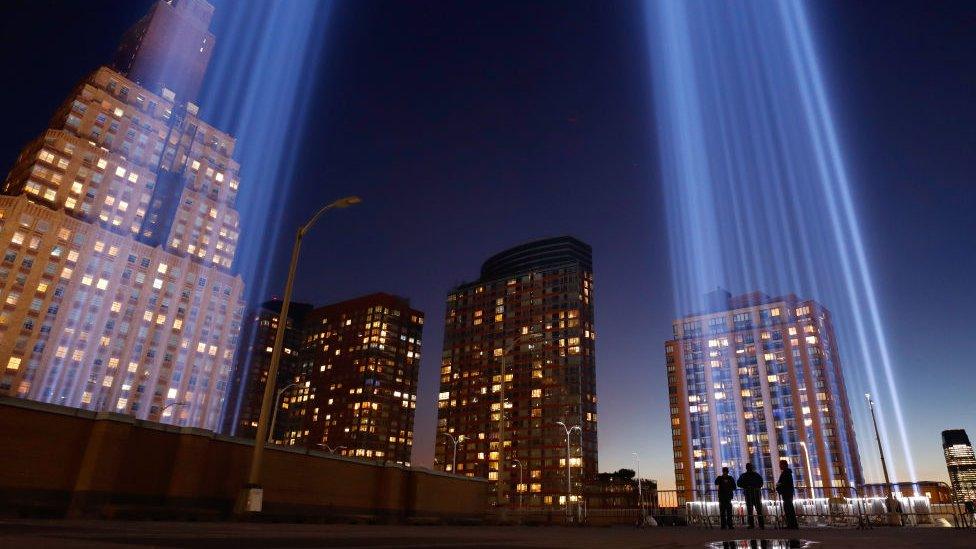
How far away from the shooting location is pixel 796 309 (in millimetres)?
190875

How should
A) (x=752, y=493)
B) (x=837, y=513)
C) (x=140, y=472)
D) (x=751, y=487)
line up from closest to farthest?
(x=140, y=472)
(x=751, y=487)
(x=752, y=493)
(x=837, y=513)

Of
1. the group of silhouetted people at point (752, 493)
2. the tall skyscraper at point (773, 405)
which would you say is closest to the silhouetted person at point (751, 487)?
the group of silhouetted people at point (752, 493)

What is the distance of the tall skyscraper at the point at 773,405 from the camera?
172750 millimetres

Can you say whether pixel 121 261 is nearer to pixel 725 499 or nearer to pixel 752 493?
pixel 725 499

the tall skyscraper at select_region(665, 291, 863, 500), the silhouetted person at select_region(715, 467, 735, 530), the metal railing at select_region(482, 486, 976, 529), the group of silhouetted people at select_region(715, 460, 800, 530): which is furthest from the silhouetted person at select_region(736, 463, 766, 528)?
the tall skyscraper at select_region(665, 291, 863, 500)

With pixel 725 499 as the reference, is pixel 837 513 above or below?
below

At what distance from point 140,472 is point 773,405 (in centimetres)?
19726

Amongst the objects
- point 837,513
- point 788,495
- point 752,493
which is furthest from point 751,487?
point 837,513

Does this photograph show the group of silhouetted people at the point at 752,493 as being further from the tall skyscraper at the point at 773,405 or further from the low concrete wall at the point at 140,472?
the tall skyscraper at the point at 773,405

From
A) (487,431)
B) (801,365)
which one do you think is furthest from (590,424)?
(801,365)

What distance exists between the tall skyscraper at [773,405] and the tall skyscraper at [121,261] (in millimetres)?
149185

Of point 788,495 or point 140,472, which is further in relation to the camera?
point 788,495

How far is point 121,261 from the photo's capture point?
397 ft

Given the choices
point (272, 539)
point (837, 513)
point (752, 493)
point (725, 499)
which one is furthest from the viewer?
point (837, 513)
